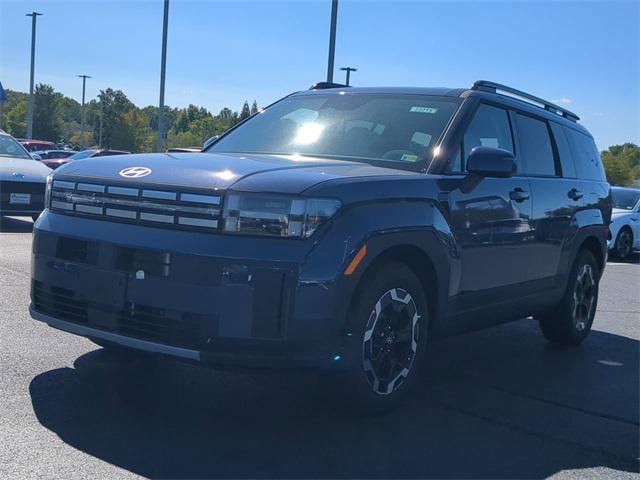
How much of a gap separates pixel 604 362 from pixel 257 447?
3.88 m

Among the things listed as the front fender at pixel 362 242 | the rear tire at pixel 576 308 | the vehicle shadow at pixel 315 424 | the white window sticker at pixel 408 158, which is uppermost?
the white window sticker at pixel 408 158

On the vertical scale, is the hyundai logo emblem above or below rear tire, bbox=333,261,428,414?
above

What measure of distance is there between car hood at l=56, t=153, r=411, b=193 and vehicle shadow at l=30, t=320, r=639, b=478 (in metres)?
0.98

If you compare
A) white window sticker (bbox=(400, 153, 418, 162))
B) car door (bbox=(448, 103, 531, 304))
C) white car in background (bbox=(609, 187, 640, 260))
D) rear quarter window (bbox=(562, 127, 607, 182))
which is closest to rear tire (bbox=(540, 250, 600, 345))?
rear quarter window (bbox=(562, 127, 607, 182))

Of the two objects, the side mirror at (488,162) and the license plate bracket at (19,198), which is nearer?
the side mirror at (488,162)

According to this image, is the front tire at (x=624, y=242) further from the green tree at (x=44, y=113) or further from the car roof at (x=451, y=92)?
the green tree at (x=44, y=113)

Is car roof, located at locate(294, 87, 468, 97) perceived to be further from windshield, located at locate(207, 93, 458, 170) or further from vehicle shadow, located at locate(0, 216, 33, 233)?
vehicle shadow, located at locate(0, 216, 33, 233)

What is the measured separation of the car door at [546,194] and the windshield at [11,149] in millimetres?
10238

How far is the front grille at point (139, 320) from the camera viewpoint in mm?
3879

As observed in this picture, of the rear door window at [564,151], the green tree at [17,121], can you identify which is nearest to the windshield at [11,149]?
the rear door window at [564,151]

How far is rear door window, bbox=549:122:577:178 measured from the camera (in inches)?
271

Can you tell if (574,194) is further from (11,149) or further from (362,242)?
(11,149)

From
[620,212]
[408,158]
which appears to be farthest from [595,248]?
[620,212]

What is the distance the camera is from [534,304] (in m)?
6.23
